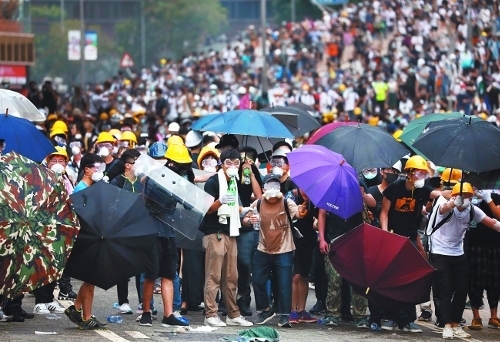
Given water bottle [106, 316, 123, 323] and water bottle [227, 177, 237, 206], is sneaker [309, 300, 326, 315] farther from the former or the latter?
water bottle [106, 316, 123, 323]

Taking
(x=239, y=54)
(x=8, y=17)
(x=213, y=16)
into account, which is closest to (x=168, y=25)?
(x=213, y=16)

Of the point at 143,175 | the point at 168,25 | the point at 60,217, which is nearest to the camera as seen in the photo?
the point at 60,217

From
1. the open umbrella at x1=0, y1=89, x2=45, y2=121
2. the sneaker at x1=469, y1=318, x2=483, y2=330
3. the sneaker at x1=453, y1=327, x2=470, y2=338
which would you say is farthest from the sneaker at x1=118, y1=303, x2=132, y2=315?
the sneaker at x1=469, y1=318, x2=483, y2=330

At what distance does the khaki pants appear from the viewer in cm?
1362

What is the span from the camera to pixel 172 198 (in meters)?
12.8

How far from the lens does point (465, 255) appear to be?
1376cm

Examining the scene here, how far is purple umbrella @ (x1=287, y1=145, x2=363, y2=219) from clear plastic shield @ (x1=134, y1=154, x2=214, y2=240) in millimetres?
1131

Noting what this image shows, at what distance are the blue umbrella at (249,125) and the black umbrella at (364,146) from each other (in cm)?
80

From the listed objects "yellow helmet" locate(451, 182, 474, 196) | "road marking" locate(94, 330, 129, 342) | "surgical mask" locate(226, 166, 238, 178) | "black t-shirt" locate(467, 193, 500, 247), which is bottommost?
"road marking" locate(94, 330, 129, 342)

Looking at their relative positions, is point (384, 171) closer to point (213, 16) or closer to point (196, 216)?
point (196, 216)

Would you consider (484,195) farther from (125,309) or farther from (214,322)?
(125,309)

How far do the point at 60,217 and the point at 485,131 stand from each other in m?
4.22

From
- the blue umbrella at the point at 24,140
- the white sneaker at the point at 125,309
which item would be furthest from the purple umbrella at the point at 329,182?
the blue umbrella at the point at 24,140

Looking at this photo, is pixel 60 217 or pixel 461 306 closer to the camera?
pixel 60 217
